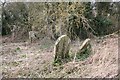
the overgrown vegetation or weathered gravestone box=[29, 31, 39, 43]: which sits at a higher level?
the overgrown vegetation

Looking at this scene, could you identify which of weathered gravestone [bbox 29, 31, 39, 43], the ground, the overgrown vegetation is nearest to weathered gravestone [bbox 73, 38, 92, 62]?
the ground

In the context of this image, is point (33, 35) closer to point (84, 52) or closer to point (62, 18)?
point (62, 18)

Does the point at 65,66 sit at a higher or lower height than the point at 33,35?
lower

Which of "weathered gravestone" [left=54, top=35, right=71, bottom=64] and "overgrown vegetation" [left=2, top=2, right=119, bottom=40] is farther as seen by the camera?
"overgrown vegetation" [left=2, top=2, right=119, bottom=40]

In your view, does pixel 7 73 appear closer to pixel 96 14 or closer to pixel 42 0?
pixel 42 0

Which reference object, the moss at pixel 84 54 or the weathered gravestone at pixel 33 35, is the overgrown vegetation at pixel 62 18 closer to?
the weathered gravestone at pixel 33 35

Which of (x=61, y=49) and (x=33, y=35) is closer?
(x=61, y=49)

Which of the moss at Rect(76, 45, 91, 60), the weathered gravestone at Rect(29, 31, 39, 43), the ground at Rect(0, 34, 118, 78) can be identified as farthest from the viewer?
the weathered gravestone at Rect(29, 31, 39, 43)

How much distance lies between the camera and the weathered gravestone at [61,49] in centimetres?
616

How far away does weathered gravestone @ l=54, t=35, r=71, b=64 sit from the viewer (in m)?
6.16

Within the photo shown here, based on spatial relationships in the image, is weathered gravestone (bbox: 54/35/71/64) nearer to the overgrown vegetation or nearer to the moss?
the moss

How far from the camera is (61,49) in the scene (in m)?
6.21

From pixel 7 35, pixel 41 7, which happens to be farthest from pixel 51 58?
pixel 7 35

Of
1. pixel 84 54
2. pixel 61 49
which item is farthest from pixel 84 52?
pixel 61 49
